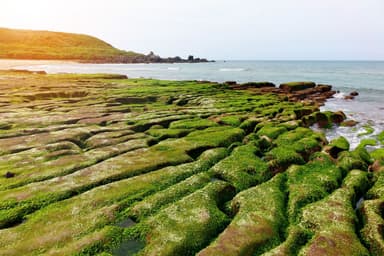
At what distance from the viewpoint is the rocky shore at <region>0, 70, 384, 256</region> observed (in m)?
12.8

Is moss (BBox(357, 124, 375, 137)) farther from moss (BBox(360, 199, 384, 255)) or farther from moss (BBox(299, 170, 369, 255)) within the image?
moss (BBox(360, 199, 384, 255))

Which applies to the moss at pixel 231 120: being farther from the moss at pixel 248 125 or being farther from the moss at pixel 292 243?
the moss at pixel 292 243

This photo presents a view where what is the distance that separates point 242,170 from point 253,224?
266 inches

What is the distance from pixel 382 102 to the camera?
209 ft

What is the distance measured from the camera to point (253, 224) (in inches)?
540

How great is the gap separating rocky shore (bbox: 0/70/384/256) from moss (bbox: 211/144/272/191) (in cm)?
8

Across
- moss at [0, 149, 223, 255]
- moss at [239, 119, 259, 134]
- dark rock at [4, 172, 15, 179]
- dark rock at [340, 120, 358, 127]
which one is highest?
dark rock at [4, 172, 15, 179]

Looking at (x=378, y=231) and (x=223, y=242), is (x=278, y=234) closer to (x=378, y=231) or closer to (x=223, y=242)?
(x=223, y=242)

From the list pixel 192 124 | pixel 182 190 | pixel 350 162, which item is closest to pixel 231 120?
pixel 192 124

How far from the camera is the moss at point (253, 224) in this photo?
12.2 metres

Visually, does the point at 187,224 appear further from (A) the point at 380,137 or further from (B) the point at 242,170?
(A) the point at 380,137

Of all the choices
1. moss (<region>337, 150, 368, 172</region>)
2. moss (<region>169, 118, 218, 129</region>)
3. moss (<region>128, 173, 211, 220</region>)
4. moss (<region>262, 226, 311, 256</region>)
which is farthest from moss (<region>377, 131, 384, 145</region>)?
moss (<region>262, 226, 311, 256</region>)

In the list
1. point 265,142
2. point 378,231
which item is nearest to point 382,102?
point 265,142

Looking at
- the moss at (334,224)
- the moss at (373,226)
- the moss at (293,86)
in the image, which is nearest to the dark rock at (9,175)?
the moss at (334,224)
